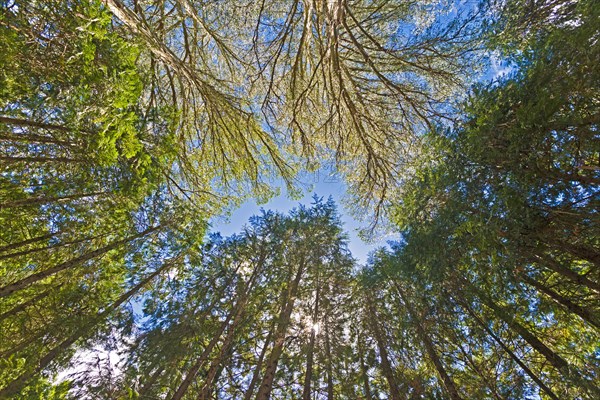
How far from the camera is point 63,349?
4.13 m

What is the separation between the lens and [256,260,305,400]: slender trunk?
19.4 feet

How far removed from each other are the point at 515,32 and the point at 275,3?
194 inches

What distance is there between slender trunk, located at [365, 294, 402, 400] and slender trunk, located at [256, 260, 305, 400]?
115 inches

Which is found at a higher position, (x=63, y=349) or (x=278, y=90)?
(x=278, y=90)

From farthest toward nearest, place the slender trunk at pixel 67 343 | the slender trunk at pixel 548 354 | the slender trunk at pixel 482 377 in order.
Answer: the slender trunk at pixel 482 377 < the slender trunk at pixel 67 343 < the slender trunk at pixel 548 354

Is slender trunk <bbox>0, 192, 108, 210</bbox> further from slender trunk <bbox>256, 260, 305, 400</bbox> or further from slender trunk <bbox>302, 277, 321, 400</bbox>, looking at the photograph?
slender trunk <bbox>302, 277, 321, 400</bbox>

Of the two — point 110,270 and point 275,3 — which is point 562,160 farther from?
point 110,270

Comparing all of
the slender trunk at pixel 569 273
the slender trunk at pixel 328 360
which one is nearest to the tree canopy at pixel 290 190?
the slender trunk at pixel 569 273

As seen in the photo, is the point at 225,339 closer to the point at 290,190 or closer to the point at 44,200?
the point at 290,190

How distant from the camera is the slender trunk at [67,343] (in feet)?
10.5

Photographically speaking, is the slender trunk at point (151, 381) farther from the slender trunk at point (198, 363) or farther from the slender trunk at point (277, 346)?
the slender trunk at point (277, 346)

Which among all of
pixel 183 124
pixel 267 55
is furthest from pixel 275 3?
pixel 183 124

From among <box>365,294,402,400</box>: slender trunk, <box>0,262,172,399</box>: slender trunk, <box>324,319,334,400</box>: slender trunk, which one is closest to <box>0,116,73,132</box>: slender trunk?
<box>0,262,172,399</box>: slender trunk

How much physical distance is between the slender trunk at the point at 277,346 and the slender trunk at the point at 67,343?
3.55 metres
